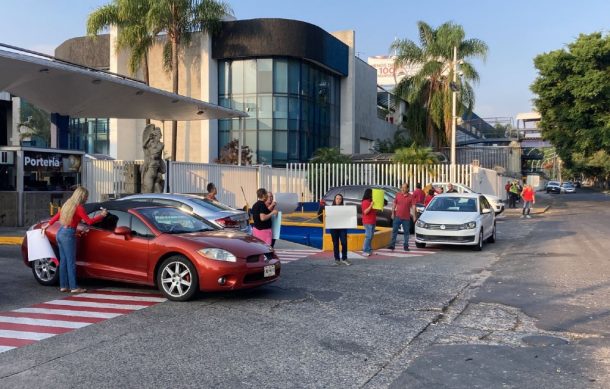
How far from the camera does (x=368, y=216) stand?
1377 cm

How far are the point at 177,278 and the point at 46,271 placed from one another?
2647 millimetres

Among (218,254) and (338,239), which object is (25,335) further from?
(338,239)

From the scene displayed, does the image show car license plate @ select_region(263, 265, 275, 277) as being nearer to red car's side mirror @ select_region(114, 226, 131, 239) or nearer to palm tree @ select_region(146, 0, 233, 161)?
red car's side mirror @ select_region(114, 226, 131, 239)

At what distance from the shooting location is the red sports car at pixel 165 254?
8.36 m

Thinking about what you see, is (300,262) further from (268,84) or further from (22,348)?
(268,84)

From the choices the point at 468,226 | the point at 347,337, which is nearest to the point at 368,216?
the point at 468,226

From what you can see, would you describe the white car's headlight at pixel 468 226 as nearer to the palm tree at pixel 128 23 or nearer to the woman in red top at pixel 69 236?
the woman in red top at pixel 69 236

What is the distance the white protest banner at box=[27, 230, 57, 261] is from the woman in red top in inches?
13.9

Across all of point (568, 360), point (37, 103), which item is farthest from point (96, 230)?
point (37, 103)

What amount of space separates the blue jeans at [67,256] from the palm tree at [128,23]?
27914mm

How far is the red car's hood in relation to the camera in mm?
8508

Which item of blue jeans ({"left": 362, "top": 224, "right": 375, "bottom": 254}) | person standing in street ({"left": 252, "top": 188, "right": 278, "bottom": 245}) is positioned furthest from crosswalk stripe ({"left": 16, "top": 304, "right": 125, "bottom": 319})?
blue jeans ({"left": 362, "top": 224, "right": 375, "bottom": 254})

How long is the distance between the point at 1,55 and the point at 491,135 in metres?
85.0

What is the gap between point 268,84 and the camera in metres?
38.3
